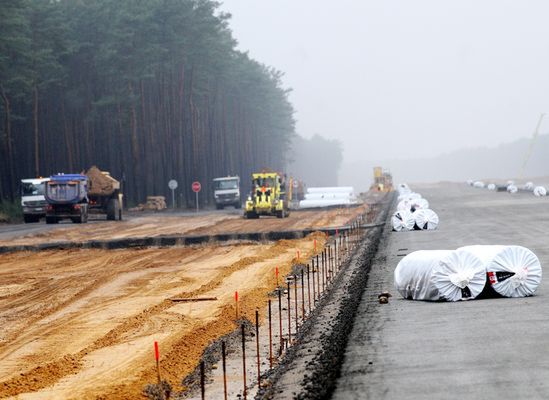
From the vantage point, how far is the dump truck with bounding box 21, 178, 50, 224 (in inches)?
2509

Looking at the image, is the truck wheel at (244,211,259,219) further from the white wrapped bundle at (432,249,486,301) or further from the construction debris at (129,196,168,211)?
the white wrapped bundle at (432,249,486,301)

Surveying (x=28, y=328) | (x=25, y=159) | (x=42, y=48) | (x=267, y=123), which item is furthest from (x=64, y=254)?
(x=267, y=123)

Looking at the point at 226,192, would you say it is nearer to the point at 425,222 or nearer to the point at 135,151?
the point at 135,151

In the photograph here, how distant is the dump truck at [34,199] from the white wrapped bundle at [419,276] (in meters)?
44.8

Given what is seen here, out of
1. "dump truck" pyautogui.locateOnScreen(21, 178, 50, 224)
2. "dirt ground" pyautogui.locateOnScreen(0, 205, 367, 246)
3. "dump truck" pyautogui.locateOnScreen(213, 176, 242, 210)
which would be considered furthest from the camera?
"dump truck" pyautogui.locateOnScreen(213, 176, 242, 210)

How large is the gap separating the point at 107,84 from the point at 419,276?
81.1m

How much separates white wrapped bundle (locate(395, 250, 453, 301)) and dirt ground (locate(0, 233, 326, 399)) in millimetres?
3415

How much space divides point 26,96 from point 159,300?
64.7m

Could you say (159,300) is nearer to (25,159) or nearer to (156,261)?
(156,261)

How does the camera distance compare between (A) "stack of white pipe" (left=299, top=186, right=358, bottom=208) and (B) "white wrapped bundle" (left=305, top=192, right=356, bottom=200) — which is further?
(B) "white wrapped bundle" (left=305, top=192, right=356, bottom=200)

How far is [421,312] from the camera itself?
19484 mm

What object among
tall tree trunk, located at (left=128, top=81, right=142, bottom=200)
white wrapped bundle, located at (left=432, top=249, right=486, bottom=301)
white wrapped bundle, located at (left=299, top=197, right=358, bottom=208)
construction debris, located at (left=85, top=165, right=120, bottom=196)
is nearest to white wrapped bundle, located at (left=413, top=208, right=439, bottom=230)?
construction debris, located at (left=85, top=165, right=120, bottom=196)

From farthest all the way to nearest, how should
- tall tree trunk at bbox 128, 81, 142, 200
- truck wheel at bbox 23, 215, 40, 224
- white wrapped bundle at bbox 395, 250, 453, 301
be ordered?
tall tree trunk at bbox 128, 81, 142, 200 < truck wheel at bbox 23, 215, 40, 224 < white wrapped bundle at bbox 395, 250, 453, 301

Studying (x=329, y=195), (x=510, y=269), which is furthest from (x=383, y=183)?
(x=510, y=269)
